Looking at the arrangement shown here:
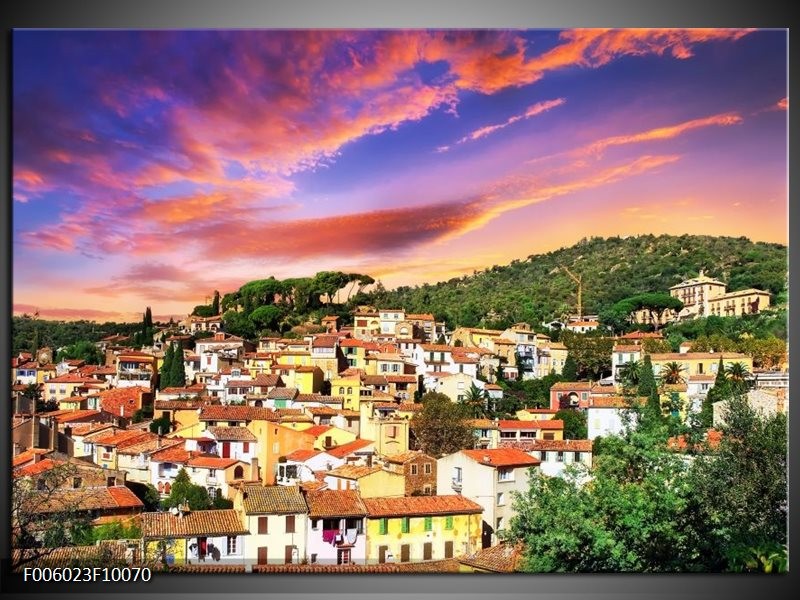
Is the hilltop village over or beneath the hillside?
beneath

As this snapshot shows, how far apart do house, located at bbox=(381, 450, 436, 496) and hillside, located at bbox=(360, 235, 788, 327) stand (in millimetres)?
1578

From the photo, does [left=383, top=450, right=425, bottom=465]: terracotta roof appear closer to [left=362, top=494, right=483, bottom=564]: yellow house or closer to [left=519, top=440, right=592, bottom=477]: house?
[left=362, top=494, right=483, bottom=564]: yellow house

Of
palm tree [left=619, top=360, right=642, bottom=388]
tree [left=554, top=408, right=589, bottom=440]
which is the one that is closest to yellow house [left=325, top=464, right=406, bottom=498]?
tree [left=554, top=408, right=589, bottom=440]

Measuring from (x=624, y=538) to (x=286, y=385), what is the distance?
3.69 meters

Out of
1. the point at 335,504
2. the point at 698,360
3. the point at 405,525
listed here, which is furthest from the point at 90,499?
the point at 698,360


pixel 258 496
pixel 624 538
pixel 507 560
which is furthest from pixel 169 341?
pixel 624 538

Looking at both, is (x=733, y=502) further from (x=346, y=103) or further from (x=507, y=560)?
(x=346, y=103)

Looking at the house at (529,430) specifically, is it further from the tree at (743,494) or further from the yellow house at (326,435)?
the tree at (743,494)

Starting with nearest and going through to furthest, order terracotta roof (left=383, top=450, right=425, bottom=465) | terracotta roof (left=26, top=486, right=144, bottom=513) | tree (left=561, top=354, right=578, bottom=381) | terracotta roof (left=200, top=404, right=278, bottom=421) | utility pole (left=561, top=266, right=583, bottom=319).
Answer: terracotta roof (left=26, top=486, right=144, bottom=513), terracotta roof (left=383, top=450, right=425, bottom=465), terracotta roof (left=200, top=404, right=278, bottom=421), tree (left=561, top=354, right=578, bottom=381), utility pole (left=561, top=266, right=583, bottom=319)

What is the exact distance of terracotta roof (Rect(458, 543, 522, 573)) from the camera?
4.79 metres

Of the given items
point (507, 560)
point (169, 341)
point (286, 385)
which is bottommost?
point (507, 560)

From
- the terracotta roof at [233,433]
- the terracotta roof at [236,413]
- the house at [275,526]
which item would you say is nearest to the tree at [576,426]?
the house at [275,526]

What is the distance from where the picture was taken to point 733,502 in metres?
5.00

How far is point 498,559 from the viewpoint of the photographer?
16.5 feet
